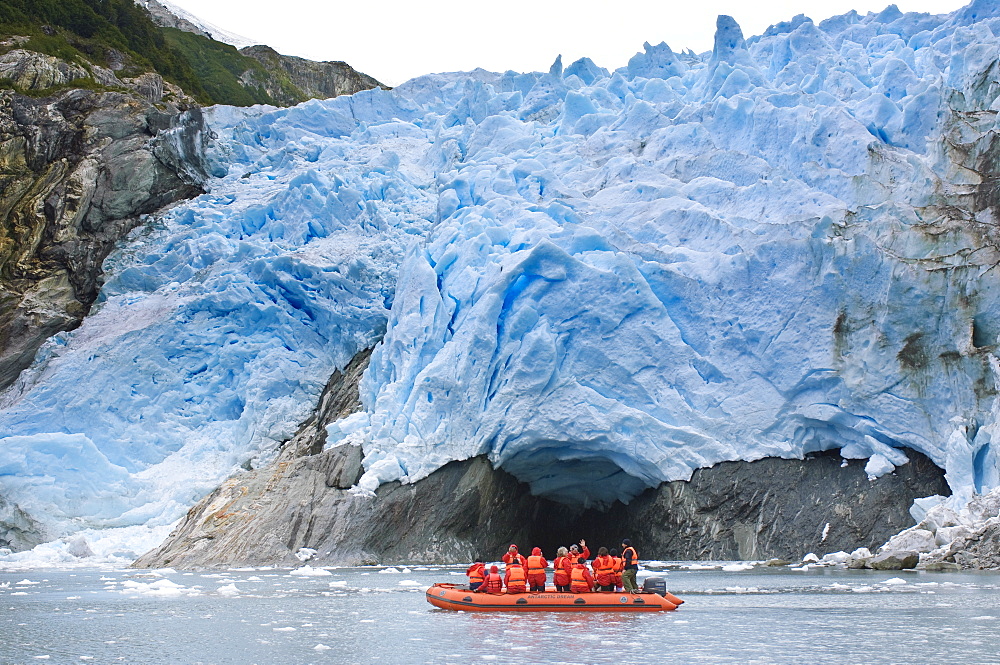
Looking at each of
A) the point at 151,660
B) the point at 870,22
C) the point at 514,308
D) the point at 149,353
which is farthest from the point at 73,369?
the point at 870,22

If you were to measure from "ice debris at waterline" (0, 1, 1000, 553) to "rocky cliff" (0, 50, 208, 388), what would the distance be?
2.28ft

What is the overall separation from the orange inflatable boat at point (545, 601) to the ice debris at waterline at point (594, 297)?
678 centimetres

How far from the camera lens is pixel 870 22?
2508 cm

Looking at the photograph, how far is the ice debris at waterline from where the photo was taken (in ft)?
52.3

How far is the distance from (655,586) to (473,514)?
7.69m

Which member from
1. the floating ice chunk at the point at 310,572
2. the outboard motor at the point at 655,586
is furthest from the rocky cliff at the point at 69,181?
the outboard motor at the point at 655,586

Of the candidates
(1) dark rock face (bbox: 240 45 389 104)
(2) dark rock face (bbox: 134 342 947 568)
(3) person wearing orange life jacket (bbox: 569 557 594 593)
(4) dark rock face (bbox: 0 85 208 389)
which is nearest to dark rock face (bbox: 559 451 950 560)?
(2) dark rock face (bbox: 134 342 947 568)

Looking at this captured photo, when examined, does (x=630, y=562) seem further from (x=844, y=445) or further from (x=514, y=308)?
(x=514, y=308)

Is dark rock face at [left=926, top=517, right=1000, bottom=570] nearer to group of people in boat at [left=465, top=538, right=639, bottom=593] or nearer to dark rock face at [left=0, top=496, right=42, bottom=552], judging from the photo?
group of people in boat at [left=465, top=538, right=639, bottom=593]

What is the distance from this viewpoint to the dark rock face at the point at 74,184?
72.3 feet

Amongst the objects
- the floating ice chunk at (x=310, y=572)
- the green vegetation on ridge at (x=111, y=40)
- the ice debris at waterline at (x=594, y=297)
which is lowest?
the floating ice chunk at (x=310, y=572)

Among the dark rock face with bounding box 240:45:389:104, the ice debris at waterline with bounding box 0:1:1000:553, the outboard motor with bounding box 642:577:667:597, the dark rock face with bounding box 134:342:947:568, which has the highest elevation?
the dark rock face with bounding box 240:45:389:104

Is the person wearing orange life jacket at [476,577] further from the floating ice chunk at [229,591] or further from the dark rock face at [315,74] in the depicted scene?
Result: the dark rock face at [315,74]

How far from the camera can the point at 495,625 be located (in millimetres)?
8844
